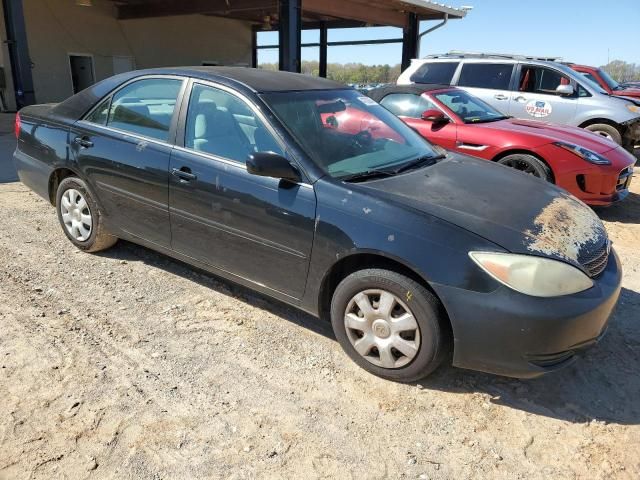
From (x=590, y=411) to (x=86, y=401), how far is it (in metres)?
2.63

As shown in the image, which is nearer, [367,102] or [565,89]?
[367,102]

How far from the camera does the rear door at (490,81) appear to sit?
910 cm

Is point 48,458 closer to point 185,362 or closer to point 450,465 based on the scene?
point 185,362

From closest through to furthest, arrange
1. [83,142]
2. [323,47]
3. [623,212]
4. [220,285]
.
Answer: [220,285] < [83,142] < [623,212] < [323,47]

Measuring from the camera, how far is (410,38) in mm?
17781

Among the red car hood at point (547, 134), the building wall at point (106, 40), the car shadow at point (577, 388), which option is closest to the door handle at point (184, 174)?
the car shadow at point (577, 388)

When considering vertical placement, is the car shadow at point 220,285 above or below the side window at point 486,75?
below

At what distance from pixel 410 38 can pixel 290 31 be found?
22.7 ft

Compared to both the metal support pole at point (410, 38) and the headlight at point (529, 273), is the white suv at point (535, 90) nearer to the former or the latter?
the headlight at point (529, 273)

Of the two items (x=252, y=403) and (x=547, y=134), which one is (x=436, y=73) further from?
(x=252, y=403)

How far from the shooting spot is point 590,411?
275cm

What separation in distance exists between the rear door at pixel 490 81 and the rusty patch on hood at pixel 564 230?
20.4 feet

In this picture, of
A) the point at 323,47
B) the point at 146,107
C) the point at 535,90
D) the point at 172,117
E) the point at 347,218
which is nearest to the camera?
the point at 347,218

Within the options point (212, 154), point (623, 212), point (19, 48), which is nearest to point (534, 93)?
point (623, 212)
